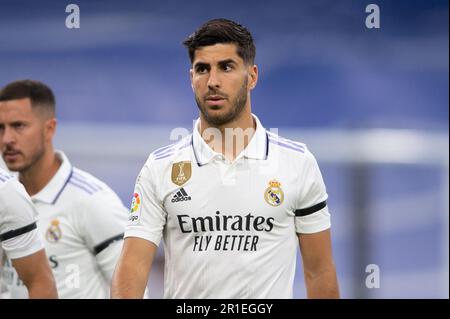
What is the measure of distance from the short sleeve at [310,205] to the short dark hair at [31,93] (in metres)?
2.32

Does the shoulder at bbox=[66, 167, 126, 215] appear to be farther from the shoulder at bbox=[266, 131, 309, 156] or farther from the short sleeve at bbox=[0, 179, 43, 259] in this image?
the shoulder at bbox=[266, 131, 309, 156]

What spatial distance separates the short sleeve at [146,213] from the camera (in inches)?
173

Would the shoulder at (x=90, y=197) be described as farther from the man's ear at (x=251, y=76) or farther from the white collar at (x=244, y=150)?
the man's ear at (x=251, y=76)

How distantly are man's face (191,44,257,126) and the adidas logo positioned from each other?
0.36 m

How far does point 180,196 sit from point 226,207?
229 millimetres

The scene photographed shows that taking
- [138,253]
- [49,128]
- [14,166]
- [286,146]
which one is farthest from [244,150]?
[49,128]

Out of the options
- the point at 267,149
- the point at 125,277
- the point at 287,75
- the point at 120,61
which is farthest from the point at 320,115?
the point at 125,277

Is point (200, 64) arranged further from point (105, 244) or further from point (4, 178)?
point (105, 244)

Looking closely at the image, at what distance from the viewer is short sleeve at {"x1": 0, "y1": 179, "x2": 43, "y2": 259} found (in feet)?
15.5

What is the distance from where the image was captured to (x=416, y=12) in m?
9.42

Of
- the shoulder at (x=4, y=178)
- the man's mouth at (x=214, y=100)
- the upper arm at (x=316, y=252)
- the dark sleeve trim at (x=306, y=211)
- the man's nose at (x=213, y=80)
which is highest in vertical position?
the man's nose at (x=213, y=80)

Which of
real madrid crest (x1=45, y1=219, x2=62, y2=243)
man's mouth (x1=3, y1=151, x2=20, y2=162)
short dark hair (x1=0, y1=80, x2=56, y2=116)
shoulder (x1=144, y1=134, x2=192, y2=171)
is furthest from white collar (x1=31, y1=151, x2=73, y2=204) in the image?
shoulder (x1=144, y1=134, x2=192, y2=171)

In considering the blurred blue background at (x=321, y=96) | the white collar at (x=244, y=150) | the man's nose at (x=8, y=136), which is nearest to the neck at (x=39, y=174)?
the man's nose at (x=8, y=136)
